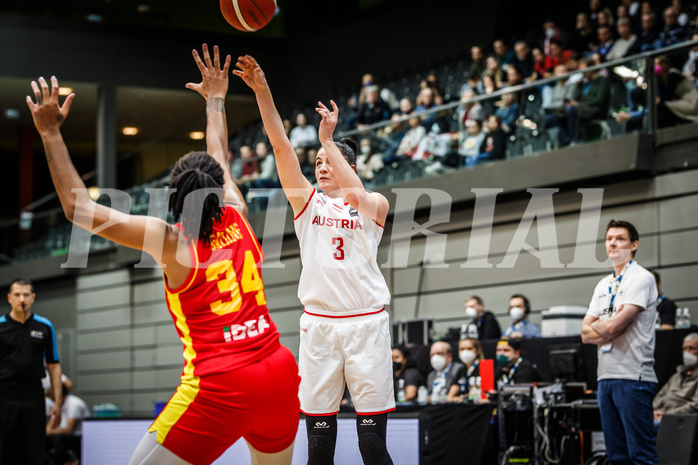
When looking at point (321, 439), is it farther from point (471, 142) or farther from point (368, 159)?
point (368, 159)

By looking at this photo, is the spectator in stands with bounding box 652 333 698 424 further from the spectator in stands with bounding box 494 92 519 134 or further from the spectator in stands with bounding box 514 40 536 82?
the spectator in stands with bounding box 514 40 536 82

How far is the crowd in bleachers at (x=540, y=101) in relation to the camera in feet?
35.6

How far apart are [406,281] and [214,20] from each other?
11356 millimetres

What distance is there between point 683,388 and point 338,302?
499cm

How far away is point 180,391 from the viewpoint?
11.4ft

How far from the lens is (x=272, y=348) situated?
142 inches

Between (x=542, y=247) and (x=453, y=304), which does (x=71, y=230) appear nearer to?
(x=453, y=304)

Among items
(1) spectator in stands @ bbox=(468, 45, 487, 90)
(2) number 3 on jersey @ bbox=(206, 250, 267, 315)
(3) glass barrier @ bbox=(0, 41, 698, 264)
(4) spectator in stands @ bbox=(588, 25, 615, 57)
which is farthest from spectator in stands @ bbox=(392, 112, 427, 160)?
(2) number 3 on jersey @ bbox=(206, 250, 267, 315)

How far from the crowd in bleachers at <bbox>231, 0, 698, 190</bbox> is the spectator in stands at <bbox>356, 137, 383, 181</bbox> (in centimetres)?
2

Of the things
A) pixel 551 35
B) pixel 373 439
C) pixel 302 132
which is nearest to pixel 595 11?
pixel 551 35

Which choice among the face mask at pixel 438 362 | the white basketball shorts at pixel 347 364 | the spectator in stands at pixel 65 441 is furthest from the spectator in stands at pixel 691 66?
the spectator in stands at pixel 65 441

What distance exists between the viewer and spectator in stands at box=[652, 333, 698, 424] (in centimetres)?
824

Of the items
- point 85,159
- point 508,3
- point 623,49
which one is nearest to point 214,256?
point 623,49

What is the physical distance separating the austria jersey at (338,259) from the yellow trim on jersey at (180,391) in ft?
5.12
